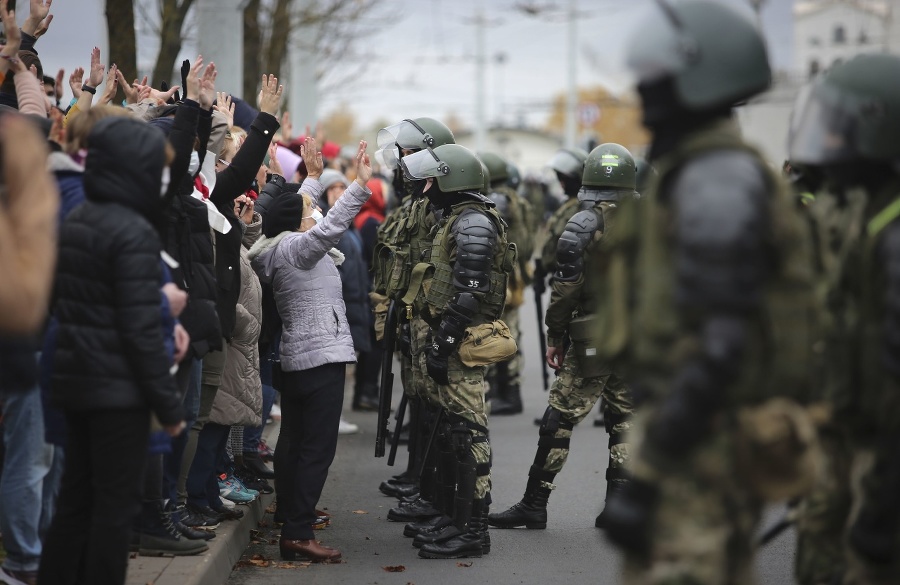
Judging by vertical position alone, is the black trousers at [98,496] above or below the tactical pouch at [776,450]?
below

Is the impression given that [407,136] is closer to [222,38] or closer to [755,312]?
[755,312]

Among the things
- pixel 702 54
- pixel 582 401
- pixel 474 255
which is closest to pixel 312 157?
pixel 474 255

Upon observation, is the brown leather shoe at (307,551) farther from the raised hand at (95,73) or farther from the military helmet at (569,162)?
the military helmet at (569,162)

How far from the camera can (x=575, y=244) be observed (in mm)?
7555

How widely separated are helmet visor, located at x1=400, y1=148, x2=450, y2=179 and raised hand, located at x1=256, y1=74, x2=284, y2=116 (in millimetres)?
832

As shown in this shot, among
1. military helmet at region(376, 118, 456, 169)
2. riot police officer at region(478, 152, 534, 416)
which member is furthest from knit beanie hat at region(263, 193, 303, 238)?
riot police officer at region(478, 152, 534, 416)

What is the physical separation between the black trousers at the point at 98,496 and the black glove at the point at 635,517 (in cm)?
198

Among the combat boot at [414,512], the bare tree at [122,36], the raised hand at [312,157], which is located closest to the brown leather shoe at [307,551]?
the combat boot at [414,512]

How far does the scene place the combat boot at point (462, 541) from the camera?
684cm

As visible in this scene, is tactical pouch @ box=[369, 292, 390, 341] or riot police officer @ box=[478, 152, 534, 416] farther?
riot police officer @ box=[478, 152, 534, 416]

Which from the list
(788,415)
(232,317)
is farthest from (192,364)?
(788,415)

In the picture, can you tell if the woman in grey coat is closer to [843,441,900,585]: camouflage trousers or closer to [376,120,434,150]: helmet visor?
[376,120,434,150]: helmet visor

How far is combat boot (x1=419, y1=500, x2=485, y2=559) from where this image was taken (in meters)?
6.84

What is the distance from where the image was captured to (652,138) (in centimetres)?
377
